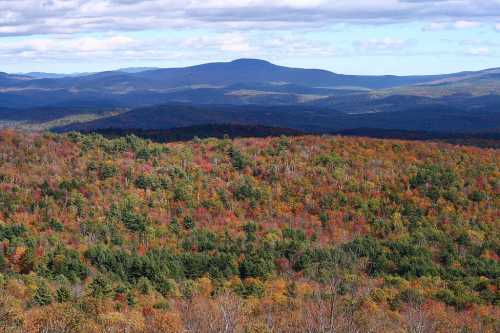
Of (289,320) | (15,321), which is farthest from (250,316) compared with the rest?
(15,321)

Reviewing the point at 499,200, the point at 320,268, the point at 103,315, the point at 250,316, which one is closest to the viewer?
the point at 103,315

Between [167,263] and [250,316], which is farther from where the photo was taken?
[167,263]

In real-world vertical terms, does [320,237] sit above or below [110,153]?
below

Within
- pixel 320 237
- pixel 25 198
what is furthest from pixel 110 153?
pixel 320 237

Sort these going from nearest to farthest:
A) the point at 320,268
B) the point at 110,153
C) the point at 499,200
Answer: the point at 320,268 < the point at 499,200 < the point at 110,153

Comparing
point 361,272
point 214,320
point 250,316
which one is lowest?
point 361,272

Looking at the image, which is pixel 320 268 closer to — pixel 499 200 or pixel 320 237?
pixel 320 237
